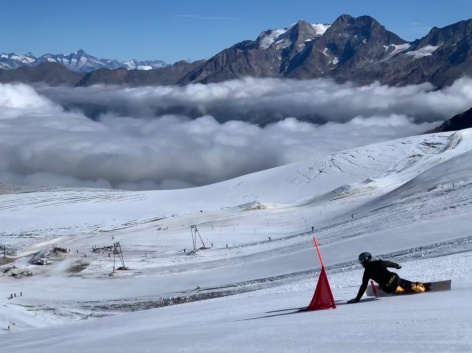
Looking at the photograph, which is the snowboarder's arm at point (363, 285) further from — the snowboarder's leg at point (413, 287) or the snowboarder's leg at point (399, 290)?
the snowboarder's leg at point (413, 287)

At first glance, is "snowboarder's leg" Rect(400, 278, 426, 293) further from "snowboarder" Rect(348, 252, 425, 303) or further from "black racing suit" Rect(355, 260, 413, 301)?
"black racing suit" Rect(355, 260, 413, 301)

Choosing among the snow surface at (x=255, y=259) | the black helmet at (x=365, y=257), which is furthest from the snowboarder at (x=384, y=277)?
the snow surface at (x=255, y=259)

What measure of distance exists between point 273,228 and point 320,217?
3727 mm

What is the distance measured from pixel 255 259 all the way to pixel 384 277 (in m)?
23.5

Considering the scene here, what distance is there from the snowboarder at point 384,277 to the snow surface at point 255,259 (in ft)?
1.30

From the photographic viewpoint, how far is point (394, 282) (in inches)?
484

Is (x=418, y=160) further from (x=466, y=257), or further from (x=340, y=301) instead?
(x=340, y=301)

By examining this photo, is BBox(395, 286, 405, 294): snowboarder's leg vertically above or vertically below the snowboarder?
below

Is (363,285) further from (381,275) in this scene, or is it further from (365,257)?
(365,257)

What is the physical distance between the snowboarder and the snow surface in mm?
395

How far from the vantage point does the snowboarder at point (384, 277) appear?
12.2 metres

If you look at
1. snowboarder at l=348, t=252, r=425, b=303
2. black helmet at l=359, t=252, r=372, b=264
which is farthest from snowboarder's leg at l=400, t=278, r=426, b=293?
black helmet at l=359, t=252, r=372, b=264

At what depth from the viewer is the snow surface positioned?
34.4 feet

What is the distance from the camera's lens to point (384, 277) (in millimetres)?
12227
